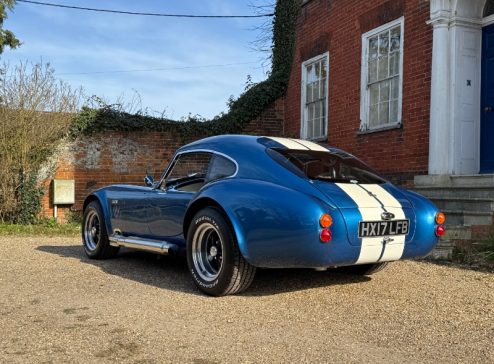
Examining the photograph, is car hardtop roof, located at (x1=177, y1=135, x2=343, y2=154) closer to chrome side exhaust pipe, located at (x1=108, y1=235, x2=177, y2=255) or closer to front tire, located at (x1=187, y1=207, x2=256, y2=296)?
front tire, located at (x1=187, y1=207, x2=256, y2=296)

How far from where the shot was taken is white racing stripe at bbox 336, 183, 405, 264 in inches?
173

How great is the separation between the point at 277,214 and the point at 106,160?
9580 millimetres

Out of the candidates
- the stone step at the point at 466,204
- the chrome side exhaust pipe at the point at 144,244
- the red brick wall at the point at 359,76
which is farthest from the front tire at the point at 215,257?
the red brick wall at the point at 359,76

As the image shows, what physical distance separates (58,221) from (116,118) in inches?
108

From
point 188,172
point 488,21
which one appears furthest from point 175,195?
point 488,21

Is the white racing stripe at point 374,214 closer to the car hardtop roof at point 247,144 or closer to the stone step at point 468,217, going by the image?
the car hardtop roof at point 247,144

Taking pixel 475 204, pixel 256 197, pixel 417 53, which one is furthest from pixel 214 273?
pixel 417 53

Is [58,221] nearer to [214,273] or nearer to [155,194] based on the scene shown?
[155,194]

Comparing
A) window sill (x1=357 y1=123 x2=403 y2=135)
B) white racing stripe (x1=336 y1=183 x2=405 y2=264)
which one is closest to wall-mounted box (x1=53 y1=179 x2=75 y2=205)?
window sill (x1=357 y1=123 x2=403 y2=135)

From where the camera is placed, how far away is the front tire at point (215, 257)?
463 cm

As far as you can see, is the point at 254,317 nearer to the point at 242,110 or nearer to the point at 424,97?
the point at 424,97

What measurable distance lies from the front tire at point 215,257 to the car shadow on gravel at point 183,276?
211mm

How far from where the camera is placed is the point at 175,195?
5.64 meters

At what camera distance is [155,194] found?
5957 mm
